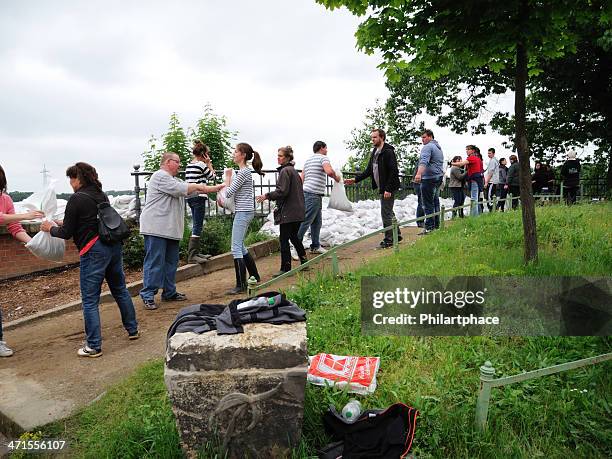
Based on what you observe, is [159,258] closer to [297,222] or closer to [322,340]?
[297,222]

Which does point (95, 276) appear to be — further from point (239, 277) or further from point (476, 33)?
point (476, 33)

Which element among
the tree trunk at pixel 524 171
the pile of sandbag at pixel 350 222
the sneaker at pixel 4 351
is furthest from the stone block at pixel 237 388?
the pile of sandbag at pixel 350 222

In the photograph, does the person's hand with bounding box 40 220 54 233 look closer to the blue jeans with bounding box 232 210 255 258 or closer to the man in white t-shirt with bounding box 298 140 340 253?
the blue jeans with bounding box 232 210 255 258

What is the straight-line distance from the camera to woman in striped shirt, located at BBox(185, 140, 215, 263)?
8.60 metres

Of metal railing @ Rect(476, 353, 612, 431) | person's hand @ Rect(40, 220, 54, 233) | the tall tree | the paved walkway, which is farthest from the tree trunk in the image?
person's hand @ Rect(40, 220, 54, 233)

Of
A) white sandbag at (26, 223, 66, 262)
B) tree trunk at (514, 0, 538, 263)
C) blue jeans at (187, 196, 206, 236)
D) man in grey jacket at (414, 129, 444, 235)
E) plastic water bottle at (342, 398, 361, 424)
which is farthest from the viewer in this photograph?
man in grey jacket at (414, 129, 444, 235)

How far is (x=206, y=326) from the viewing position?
3.28m

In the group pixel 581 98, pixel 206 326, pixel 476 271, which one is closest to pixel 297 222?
pixel 476 271

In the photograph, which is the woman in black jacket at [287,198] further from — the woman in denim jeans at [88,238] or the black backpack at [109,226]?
the woman in denim jeans at [88,238]

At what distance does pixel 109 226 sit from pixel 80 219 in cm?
31

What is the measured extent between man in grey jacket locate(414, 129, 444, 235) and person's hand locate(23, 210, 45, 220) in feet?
22.3

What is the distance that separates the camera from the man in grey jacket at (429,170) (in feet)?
32.1

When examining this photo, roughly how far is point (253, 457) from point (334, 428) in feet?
1.93

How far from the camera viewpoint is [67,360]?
206 inches
